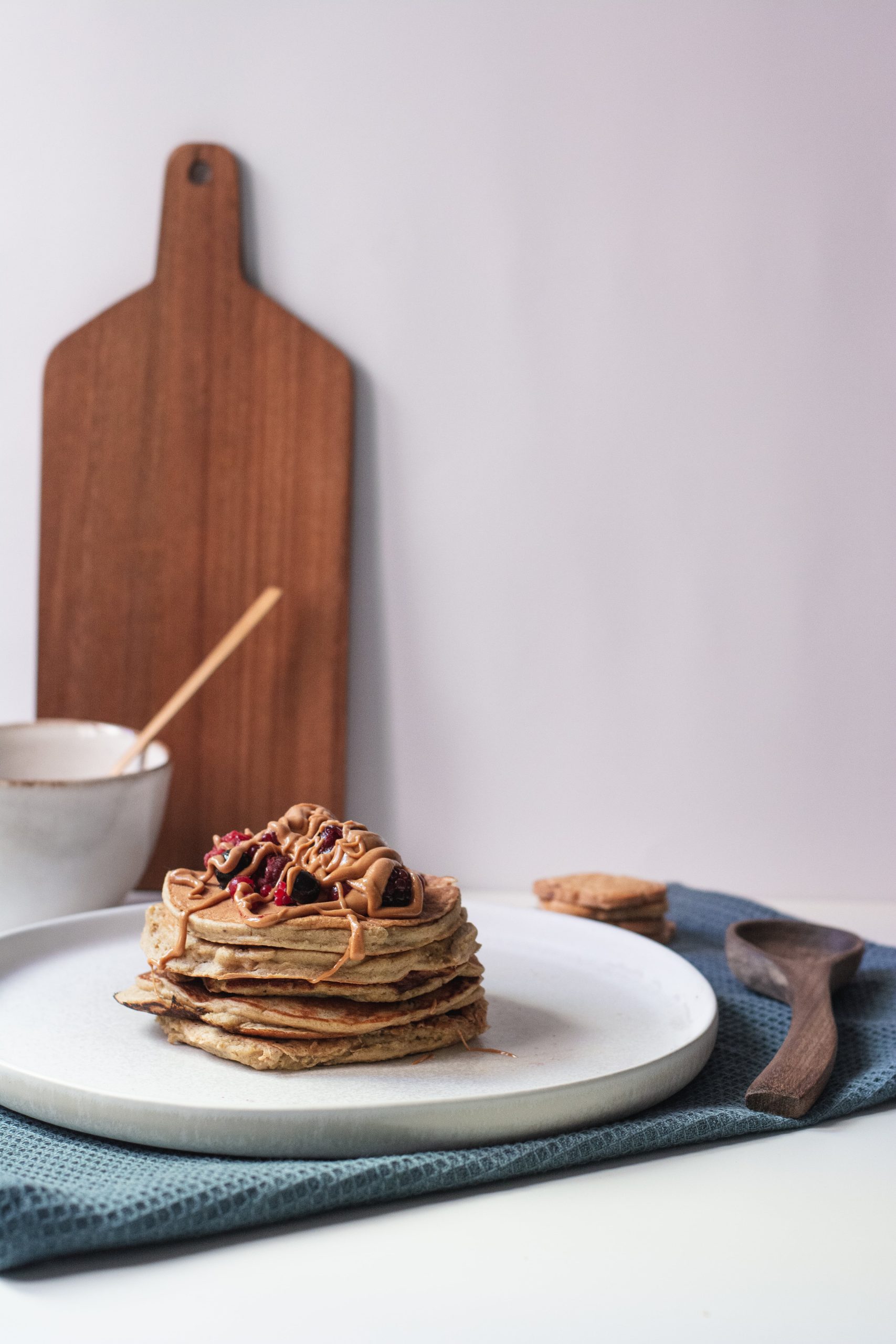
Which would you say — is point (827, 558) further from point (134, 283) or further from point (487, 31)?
point (134, 283)

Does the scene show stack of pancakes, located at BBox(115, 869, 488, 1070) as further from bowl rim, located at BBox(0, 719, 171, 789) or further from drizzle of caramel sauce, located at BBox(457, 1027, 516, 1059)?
bowl rim, located at BBox(0, 719, 171, 789)

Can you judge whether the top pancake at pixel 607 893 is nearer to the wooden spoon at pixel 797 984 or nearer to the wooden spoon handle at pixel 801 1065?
the wooden spoon at pixel 797 984

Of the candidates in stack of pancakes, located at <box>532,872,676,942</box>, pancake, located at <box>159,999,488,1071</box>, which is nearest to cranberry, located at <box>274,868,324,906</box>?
pancake, located at <box>159,999,488,1071</box>

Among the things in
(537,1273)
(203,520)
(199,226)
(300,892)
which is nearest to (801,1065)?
(537,1273)

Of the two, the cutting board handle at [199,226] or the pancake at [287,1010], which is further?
the cutting board handle at [199,226]

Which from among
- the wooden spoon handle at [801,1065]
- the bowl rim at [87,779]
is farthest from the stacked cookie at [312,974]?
the bowl rim at [87,779]
